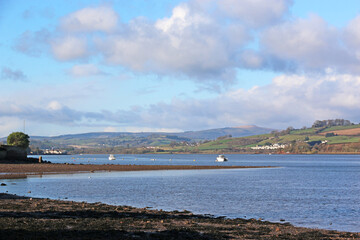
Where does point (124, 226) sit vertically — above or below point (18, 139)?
below

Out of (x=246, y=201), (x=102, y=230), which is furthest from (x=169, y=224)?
(x=246, y=201)

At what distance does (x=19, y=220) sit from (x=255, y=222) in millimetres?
16237

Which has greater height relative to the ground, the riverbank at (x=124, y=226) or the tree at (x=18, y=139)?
the tree at (x=18, y=139)

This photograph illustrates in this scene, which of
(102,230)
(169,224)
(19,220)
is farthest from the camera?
(169,224)

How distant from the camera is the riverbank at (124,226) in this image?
24078mm

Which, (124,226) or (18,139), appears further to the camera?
(18,139)

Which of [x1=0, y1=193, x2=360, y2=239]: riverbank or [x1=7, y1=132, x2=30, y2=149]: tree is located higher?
[x1=7, y1=132, x2=30, y2=149]: tree

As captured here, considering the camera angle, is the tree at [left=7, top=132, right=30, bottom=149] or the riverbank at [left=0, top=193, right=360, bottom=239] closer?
the riverbank at [left=0, top=193, right=360, bottom=239]

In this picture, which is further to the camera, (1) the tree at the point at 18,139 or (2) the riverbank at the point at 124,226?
(1) the tree at the point at 18,139

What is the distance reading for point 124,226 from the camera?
27.5 m

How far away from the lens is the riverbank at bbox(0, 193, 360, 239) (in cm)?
2408

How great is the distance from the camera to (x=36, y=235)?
2256cm

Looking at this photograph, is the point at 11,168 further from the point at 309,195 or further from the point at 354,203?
the point at 354,203

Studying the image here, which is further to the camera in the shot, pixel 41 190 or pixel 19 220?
pixel 41 190
